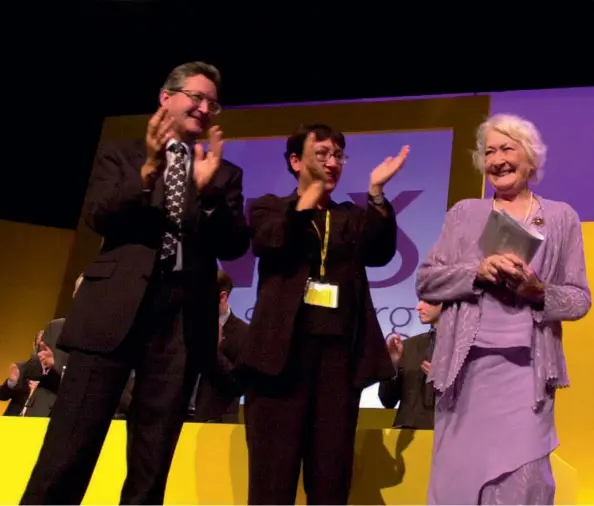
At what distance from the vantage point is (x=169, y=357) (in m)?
2.26

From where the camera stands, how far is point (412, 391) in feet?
13.6

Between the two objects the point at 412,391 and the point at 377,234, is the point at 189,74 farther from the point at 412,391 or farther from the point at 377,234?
the point at 412,391

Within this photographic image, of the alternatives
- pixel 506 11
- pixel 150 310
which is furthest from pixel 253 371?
pixel 506 11

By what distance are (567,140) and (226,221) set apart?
3.52 m

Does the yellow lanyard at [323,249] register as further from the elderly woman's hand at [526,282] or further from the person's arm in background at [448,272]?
the elderly woman's hand at [526,282]

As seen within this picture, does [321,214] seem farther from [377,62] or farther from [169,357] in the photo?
[377,62]

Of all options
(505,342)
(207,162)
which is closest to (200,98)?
(207,162)

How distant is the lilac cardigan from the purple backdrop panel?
2.85m

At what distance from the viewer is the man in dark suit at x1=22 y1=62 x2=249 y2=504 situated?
84.3 inches

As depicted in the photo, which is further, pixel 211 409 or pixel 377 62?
pixel 377 62

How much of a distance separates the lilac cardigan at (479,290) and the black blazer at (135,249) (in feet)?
2.04

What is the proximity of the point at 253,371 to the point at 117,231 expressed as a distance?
1.88 feet

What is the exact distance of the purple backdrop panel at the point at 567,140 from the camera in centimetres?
504

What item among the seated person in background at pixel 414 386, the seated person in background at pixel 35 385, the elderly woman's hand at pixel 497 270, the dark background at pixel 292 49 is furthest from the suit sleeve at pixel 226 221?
the dark background at pixel 292 49
